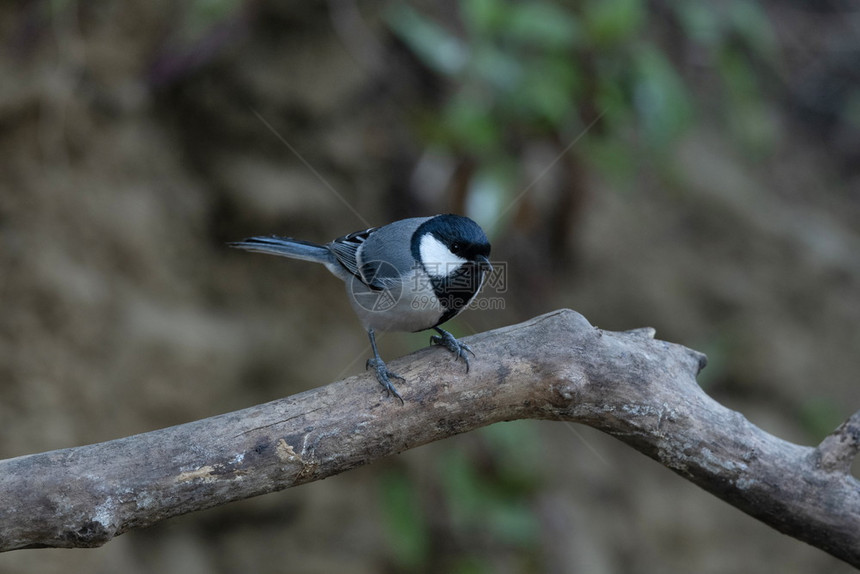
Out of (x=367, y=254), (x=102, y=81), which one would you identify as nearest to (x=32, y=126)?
(x=102, y=81)

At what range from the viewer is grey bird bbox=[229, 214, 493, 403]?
2.14 m

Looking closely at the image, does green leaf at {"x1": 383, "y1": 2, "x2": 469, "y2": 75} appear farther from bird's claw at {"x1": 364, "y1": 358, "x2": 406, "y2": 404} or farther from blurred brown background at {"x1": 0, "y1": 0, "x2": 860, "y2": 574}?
bird's claw at {"x1": 364, "y1": 358, "x2": 406, "y2": 404}

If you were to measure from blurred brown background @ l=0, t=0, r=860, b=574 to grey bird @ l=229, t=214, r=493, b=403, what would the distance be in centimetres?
98

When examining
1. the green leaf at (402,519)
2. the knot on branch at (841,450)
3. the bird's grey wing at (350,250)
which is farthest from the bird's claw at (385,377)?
the green leaf at (402,519)

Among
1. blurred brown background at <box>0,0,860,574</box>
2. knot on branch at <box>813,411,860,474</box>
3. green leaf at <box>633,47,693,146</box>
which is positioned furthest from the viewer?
green leaf at <box>633,47,693,146</box>

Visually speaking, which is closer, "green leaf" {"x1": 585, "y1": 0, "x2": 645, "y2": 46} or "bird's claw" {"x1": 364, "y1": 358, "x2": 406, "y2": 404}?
"bird's claw" {"x1": 364, "y1": 358, "x2": 406, "y2": 404}

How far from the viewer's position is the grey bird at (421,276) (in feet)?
7.03

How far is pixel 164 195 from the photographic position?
3.52 metres

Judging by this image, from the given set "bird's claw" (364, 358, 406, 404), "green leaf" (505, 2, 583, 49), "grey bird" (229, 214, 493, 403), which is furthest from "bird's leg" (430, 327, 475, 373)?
"green leaf" (505, 2, 583, 49)

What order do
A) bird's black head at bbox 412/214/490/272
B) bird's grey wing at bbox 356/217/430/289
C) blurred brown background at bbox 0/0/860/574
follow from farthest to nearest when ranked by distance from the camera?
blurred brown background at bbox 0/0/860/574, bird's grey wing at bbox 356/217/430/289, bird's black head at bbox 412/214/490/272

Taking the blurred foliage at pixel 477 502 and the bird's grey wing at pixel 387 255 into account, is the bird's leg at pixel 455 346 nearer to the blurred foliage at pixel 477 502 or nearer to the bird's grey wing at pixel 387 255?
the bird's grey wing at pixel 387 255

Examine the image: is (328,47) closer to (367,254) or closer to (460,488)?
(367,254)

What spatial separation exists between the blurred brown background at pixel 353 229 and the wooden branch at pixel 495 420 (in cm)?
144

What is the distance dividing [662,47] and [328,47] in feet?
7.25
